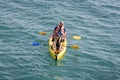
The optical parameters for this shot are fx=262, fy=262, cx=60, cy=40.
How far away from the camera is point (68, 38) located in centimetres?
2631

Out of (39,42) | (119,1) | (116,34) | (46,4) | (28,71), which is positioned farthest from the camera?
(119,1)

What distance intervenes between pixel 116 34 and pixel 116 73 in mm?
7988

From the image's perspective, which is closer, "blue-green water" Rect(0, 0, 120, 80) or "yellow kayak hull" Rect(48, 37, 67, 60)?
"blue-green water" Rect(0, 0, 120, 80)

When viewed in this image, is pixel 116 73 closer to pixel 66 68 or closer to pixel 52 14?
pixel 66 68

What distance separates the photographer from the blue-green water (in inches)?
802

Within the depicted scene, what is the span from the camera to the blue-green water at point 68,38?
2036 centimetres

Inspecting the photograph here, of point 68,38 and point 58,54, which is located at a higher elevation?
point 68,38

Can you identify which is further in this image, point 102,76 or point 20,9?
point 20,9

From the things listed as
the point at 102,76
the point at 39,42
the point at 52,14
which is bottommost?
the point at 102,76

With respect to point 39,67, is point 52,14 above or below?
above

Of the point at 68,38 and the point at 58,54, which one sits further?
the point at 68,38

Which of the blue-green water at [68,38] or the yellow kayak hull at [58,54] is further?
the yellow kayak hull at [58,54]

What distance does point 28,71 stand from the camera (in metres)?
20.0

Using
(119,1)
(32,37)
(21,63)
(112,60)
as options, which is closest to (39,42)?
(32,37)
